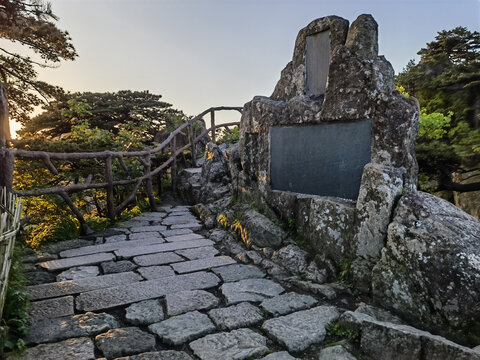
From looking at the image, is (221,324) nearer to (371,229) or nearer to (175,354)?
(175,354)

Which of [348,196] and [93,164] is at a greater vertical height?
[93,164]

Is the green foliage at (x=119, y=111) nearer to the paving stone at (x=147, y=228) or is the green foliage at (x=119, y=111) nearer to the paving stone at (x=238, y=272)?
the paving stone at (x=147, y=228)

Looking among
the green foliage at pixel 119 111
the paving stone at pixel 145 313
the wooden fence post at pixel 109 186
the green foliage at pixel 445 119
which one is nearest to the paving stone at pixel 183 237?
the wooden fence post at pixel 109 186

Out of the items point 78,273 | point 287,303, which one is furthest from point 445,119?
point 78,273

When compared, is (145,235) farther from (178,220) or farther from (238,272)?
(238,272)

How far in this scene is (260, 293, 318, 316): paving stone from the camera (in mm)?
2613

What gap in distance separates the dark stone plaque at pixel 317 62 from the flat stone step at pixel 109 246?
3.24m

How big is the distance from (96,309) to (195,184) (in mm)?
5530

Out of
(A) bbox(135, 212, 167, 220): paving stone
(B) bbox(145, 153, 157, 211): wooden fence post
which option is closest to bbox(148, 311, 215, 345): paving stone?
(A) bbox(135, 212, 167, 220): paving stone

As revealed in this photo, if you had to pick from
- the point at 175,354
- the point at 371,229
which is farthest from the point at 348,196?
the point at 175,354

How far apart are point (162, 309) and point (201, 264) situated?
112 cm

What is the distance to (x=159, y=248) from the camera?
434 cm

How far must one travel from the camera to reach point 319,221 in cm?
350

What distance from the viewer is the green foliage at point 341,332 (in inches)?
84.8
